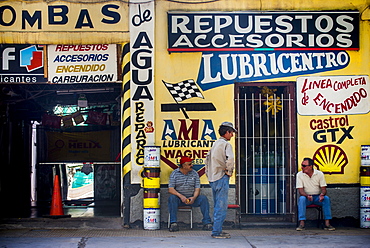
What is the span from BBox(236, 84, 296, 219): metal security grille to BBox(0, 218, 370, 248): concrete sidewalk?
0.59m

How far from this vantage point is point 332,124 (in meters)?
10.3

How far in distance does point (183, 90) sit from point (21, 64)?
124 inches

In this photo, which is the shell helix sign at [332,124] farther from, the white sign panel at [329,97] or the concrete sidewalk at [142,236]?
the concrete sidewalk at [142,236]

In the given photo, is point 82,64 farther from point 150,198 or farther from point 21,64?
point 150,198

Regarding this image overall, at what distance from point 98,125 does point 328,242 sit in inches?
347

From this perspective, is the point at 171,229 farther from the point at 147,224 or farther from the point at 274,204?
the point at 274,204

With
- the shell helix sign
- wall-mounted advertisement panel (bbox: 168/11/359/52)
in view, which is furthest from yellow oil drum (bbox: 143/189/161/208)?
the shell helix sign

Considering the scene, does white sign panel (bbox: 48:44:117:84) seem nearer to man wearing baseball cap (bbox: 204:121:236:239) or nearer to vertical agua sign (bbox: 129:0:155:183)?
vertical agua sign (bbox: 129:0:155:183)

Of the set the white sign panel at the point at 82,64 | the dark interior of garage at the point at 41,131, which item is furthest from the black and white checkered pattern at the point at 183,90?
the dark interior of garage at the point at 41,131

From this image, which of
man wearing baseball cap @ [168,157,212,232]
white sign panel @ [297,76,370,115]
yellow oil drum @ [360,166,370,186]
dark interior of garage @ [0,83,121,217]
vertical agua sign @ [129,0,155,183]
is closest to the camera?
man wearing baseball cap @ [168,157,212,232]

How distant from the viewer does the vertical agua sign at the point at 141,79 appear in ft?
33.6

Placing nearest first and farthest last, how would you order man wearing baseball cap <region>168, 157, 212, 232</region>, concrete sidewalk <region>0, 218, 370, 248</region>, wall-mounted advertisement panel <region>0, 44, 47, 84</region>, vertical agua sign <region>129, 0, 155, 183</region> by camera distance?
1. concrete sidewalk <region>0, 218, 370, 248</region>
2. man wearing baseball cap <region>168, 157, 212, 232</region>
3. vertical agua sign <region>129, 0, 155, 183</region>
4. wall-mounted advertisement panel <region>0, 44, 47, 84</region>

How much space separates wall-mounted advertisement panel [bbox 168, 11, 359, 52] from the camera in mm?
10258

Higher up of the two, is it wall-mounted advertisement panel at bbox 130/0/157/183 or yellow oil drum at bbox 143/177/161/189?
wall-mounted advertisement panel at bbox 130/0/157/183
